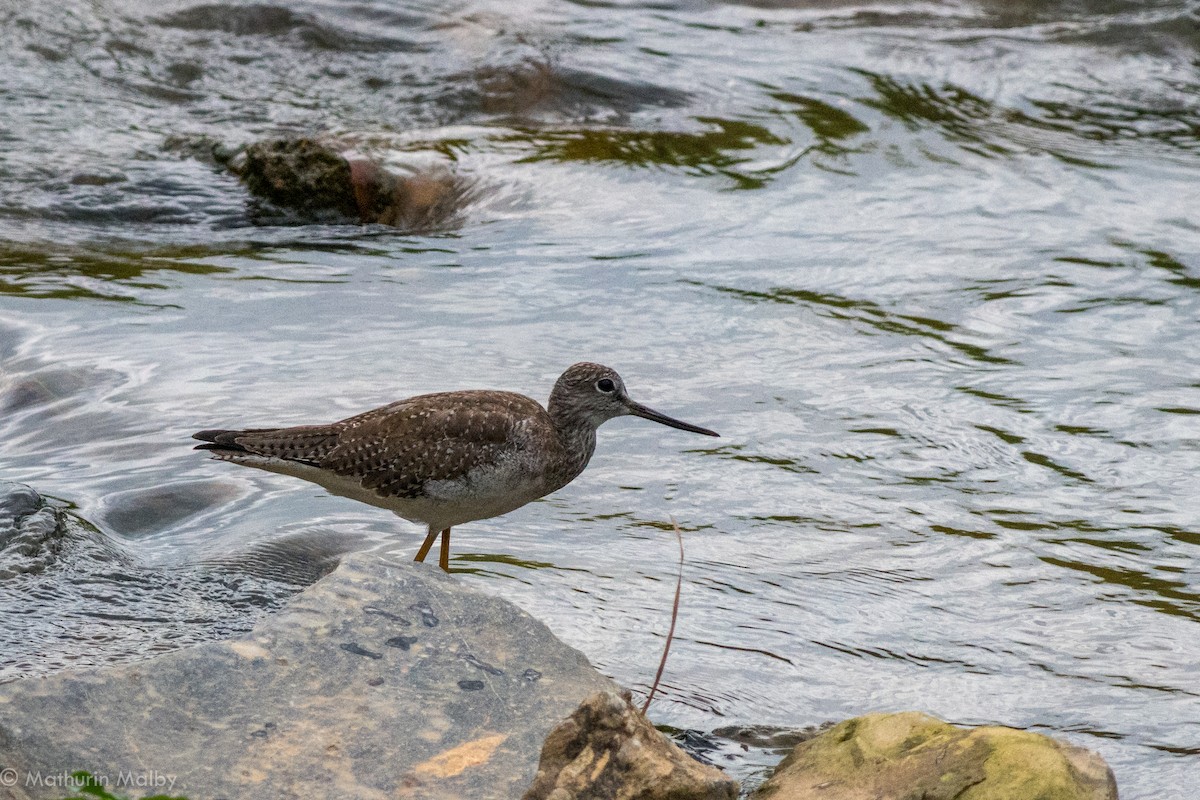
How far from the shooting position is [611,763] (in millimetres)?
4367

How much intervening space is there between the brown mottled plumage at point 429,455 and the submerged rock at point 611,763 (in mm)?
2499

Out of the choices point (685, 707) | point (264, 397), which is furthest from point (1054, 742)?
point (264, 397)

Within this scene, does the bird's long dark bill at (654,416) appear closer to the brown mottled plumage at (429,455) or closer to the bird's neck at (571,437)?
the bird's neck at (571,437)

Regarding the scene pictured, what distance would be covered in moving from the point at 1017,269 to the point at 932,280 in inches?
29.0

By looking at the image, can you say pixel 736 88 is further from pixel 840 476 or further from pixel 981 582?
pixel 981 582

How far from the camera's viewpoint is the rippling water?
6.80 m

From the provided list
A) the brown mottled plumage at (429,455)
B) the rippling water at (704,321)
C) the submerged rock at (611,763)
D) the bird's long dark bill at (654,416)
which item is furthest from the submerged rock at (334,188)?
the submerged rock at (611,763)

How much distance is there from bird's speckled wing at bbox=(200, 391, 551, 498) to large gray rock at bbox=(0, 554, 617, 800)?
1.49 m

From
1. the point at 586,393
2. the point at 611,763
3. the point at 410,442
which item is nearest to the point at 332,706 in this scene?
the point at 611,763

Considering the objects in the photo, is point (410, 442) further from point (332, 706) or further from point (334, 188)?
point (334, 188)

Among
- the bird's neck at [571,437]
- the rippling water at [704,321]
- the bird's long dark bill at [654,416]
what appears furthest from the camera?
the bird's long dark bill at [654,416]

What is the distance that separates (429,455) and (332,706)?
224 centimetres

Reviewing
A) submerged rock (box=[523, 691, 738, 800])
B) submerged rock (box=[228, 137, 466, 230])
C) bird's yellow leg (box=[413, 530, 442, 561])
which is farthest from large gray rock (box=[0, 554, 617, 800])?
submerged rock (box=[228, 137, 466, 230])

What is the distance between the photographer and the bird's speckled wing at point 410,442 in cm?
682
